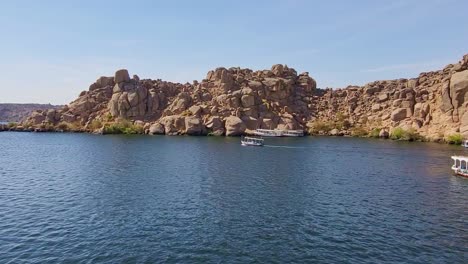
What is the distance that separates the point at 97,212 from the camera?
46812mm

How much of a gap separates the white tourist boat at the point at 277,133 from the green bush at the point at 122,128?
59836 millimetres

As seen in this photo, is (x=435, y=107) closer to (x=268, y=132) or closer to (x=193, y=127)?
(x=268, y=132)

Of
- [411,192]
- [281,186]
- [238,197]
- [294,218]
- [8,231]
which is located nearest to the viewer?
[8,231]

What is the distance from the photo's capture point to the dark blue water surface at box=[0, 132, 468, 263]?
34500mm

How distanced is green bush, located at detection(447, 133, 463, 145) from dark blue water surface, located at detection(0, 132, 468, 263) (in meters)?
72.5

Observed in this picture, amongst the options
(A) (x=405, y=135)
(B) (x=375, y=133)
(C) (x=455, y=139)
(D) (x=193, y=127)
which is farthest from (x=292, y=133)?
(C) (x=455, y=139)

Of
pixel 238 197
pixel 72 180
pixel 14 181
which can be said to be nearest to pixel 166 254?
pixel 238 197

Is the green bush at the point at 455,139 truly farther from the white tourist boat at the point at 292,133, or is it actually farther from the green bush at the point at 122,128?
the green bush at the point at 122,128

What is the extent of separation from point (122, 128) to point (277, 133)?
78.3 metres

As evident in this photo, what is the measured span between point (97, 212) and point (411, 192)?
152 ft

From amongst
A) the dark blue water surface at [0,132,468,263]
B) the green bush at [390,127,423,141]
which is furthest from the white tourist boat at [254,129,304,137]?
the dark blue water surface at [0,132,468,263]

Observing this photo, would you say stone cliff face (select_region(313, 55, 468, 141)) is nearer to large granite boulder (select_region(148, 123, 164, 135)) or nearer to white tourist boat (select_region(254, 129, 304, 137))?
white tourist boat (select_region(254, 129, 304, 137))

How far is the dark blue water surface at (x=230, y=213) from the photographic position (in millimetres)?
34500

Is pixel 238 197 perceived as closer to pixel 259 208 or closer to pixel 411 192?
pixel 259 208
